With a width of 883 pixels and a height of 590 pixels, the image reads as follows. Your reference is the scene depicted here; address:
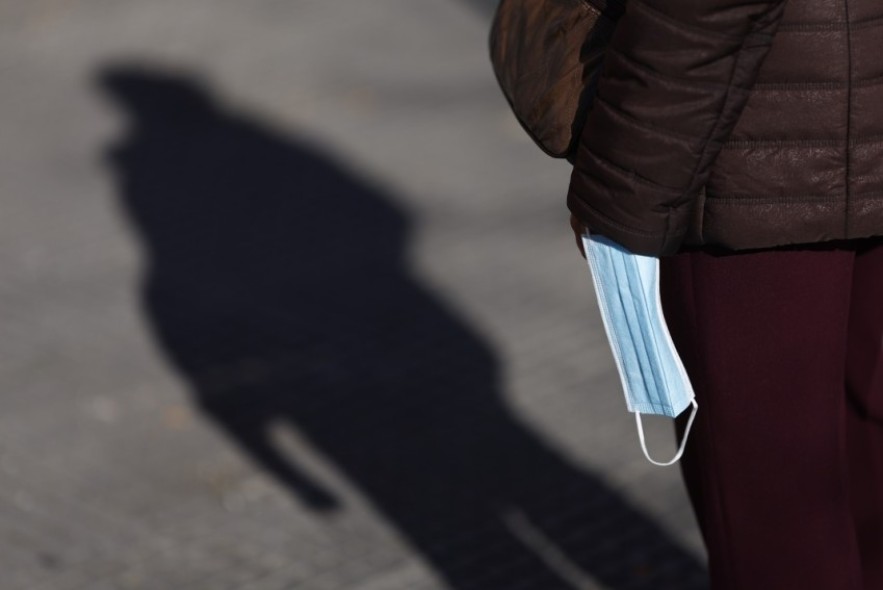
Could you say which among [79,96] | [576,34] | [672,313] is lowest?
[79,96]

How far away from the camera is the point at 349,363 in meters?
5.00

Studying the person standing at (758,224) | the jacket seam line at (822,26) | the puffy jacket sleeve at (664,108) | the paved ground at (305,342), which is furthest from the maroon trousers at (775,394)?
the paved ground at (305,342)

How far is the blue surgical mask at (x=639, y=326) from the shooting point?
2311 millimetres

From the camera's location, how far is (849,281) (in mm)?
2387

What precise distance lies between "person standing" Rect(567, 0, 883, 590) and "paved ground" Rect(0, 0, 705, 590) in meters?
1.18

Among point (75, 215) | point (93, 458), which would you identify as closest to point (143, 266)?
point (75, 215)

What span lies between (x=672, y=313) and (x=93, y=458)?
257 centimetres

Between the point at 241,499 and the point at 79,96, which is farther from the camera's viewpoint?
the point at 79,96

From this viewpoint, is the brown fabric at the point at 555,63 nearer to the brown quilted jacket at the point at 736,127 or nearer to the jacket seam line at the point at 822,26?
the brown quilted jacket at the point at 736,127

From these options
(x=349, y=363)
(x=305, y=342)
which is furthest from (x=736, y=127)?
(x=305, y=342)

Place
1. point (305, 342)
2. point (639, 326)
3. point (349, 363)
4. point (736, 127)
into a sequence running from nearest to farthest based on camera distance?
1. point (736, 127)
2. point (639, 326)
3. point (349, 363)
4. point (305, 342)

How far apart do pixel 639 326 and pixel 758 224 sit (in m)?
0.23

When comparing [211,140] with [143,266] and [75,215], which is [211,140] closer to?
[75,215]

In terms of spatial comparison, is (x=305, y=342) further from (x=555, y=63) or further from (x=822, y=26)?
(x=822, y=26)
